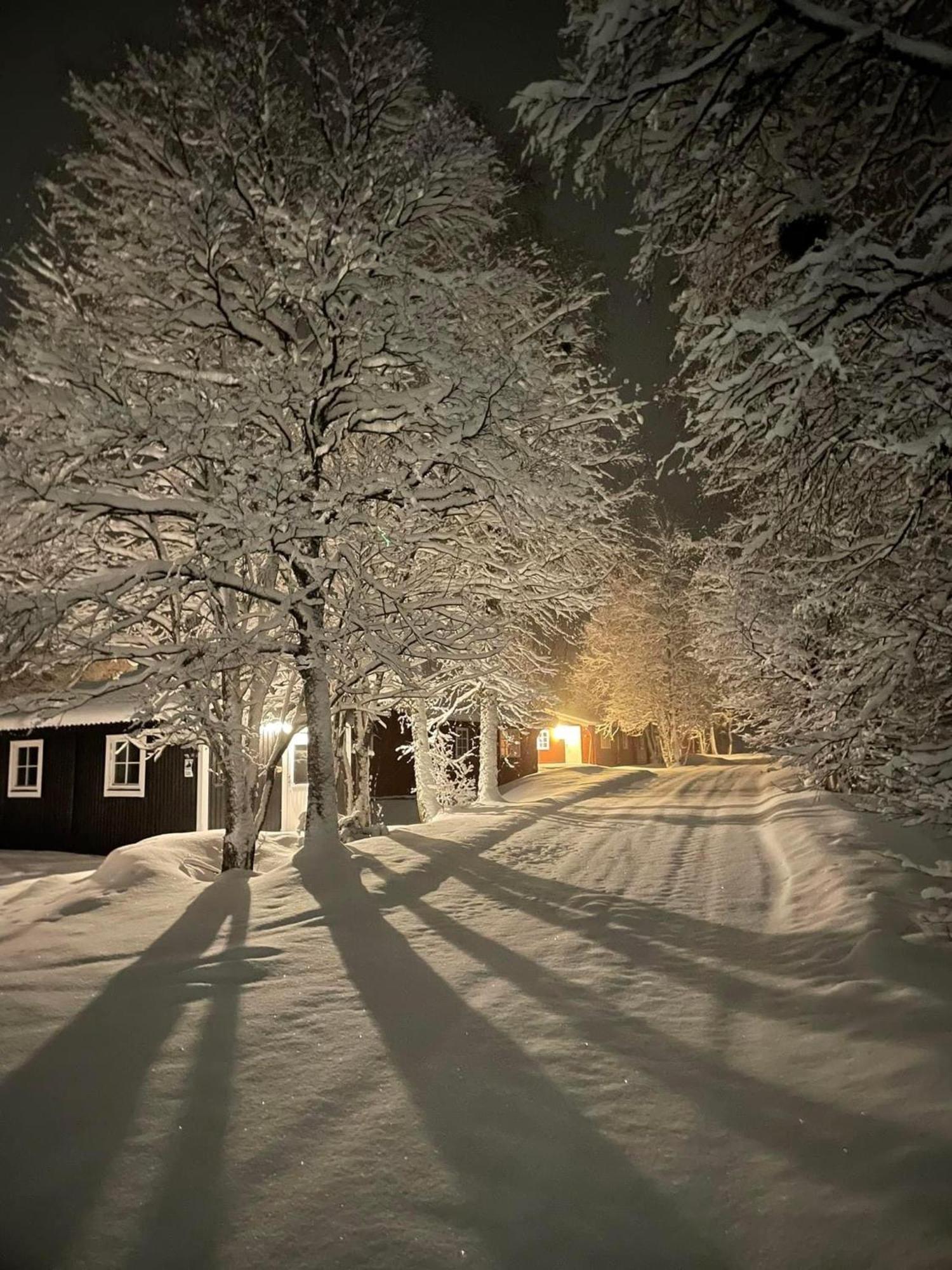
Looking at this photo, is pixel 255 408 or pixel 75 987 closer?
pixel 75 987

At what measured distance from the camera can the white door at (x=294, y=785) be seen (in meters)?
17.9

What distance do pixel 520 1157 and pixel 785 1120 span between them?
47.3 inches

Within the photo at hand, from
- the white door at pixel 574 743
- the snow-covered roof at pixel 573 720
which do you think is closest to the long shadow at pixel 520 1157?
the snow-covered roof at pixel 573 720

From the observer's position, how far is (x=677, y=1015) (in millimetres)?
4438

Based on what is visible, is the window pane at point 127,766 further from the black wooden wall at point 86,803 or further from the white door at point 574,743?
the white door at point 574,743

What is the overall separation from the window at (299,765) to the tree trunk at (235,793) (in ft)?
26.1

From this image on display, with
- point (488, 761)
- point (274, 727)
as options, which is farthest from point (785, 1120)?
point (488, 761)

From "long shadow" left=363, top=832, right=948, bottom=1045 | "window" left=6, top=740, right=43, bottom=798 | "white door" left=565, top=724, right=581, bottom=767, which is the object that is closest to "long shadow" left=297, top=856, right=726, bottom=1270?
"long shadow" left=363, top=832, right=948, bottom=1045

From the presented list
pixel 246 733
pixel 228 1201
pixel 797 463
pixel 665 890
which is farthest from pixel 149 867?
pixel 797 463

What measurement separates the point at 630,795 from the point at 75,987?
56.3 ft

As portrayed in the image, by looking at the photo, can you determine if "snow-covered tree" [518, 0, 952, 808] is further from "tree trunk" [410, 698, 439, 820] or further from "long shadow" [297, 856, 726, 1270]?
Result: "tree trunk" [410, 698, 439, 820]

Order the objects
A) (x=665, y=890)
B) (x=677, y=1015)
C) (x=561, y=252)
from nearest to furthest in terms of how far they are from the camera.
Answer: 1. (x=677, y=1015)
2. (x=665, y=890)
3. (x=561, y=252)

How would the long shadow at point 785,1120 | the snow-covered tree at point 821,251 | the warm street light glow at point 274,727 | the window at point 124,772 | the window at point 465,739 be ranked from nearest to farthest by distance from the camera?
1. the long shadow at point 785,1120
2. the snow-covered tree at point 821,251
3. the warm street light glow at point 274,727
4. the window at point 124,772
5. the window at point 465,739

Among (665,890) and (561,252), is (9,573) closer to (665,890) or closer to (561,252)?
(665,890)
